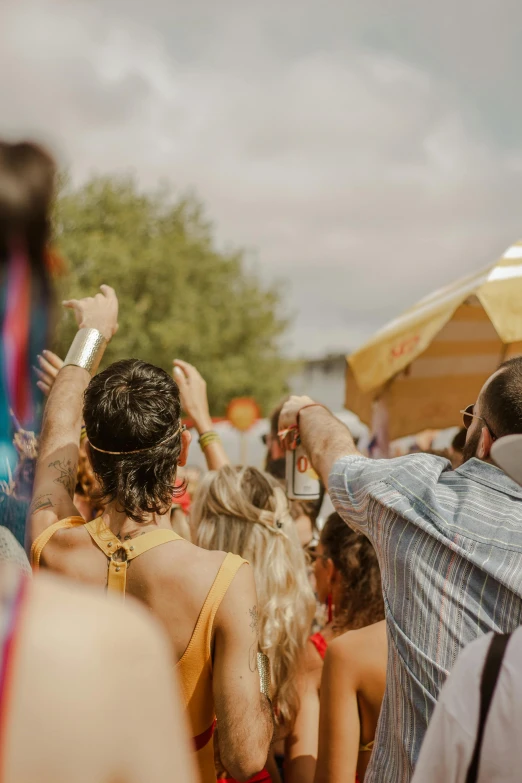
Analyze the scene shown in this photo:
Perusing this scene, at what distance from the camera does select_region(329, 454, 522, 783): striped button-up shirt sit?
1.73 m

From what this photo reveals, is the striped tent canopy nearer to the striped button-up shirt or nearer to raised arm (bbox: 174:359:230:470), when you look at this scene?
raised arm (bbox: 174:359:230:470)

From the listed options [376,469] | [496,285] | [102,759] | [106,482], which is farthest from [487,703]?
[496,285]

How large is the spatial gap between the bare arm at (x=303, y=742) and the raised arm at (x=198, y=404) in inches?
35.7

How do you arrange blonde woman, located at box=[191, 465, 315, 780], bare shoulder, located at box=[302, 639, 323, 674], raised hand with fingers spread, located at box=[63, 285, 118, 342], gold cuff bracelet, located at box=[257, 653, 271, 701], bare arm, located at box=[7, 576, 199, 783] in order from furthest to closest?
bare shoulder, located at box=[302, 639, 323, 674]
blonde woman, located at box=[191, 465, 315, 780]
raised hand with fingers spread, located at box=[63, 285, 118, 342]
gold cuff bracelet, located at box=[257, 653, 271, 701]
bare arm, located at box=[7, 576, 199, 783]

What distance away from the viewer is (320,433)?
232 centimetres

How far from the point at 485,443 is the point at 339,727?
104cm

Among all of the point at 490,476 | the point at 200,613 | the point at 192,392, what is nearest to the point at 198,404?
the point at 192,392

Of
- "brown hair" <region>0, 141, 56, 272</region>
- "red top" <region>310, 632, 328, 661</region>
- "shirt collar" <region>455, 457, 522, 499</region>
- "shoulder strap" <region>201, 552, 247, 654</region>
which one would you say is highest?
"brown hair" <region>0, 141, 56, 272</region>

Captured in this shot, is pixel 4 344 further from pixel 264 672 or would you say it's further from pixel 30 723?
pixel 264 672

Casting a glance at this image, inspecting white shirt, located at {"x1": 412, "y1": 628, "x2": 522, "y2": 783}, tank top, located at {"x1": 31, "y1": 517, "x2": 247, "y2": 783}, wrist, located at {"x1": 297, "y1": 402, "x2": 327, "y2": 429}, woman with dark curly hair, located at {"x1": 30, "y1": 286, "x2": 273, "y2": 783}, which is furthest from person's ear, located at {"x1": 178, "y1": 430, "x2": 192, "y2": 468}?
white shirt, located at {"x1": 412, "y1": 628, "x2": 522, "y2": 783}

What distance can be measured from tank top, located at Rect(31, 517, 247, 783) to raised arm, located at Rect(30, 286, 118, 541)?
10cm

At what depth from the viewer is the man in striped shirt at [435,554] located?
1.74 meters

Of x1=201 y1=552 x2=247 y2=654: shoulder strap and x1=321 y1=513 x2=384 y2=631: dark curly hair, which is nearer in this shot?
x1=201 y1=552 x2=247 y2=654: shoulder strap

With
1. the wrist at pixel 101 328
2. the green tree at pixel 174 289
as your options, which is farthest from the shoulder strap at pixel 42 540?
the green tree at pixel 174 289
